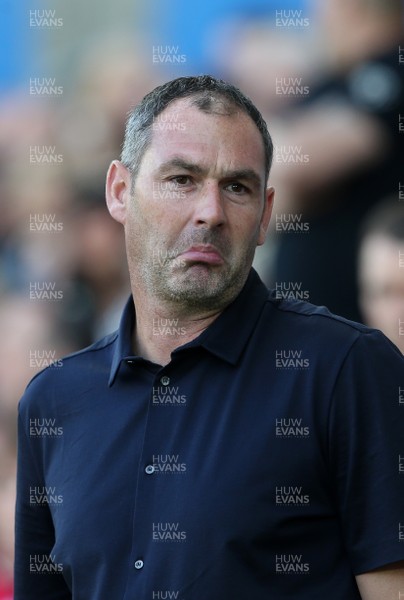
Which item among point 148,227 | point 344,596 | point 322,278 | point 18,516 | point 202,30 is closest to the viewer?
point 344,596

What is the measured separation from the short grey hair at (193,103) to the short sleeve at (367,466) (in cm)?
55

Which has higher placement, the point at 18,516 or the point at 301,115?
the point at 301,115

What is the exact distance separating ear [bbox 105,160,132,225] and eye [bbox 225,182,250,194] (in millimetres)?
275

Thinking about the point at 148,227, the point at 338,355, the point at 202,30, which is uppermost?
the point at 202,30

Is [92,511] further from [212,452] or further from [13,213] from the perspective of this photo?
[13,213]

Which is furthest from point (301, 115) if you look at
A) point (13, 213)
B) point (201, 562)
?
point (201, 562)

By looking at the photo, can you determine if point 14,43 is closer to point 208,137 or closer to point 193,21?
point 193,21

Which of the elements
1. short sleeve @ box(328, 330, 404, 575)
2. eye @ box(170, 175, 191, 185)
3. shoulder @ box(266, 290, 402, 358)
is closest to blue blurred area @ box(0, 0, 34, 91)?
eye @ box(170, 175, 191, 185)

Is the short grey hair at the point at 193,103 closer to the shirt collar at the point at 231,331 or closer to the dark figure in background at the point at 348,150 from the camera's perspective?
the shirt collar at the point at 231,331

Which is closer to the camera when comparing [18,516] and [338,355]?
[338,355]

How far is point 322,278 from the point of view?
3236 mm

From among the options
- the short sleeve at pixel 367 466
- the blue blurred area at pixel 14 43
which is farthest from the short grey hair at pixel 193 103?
the blue blurred area at pixel 14 43

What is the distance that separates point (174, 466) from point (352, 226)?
4.87 feet

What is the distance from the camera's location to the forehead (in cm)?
209
